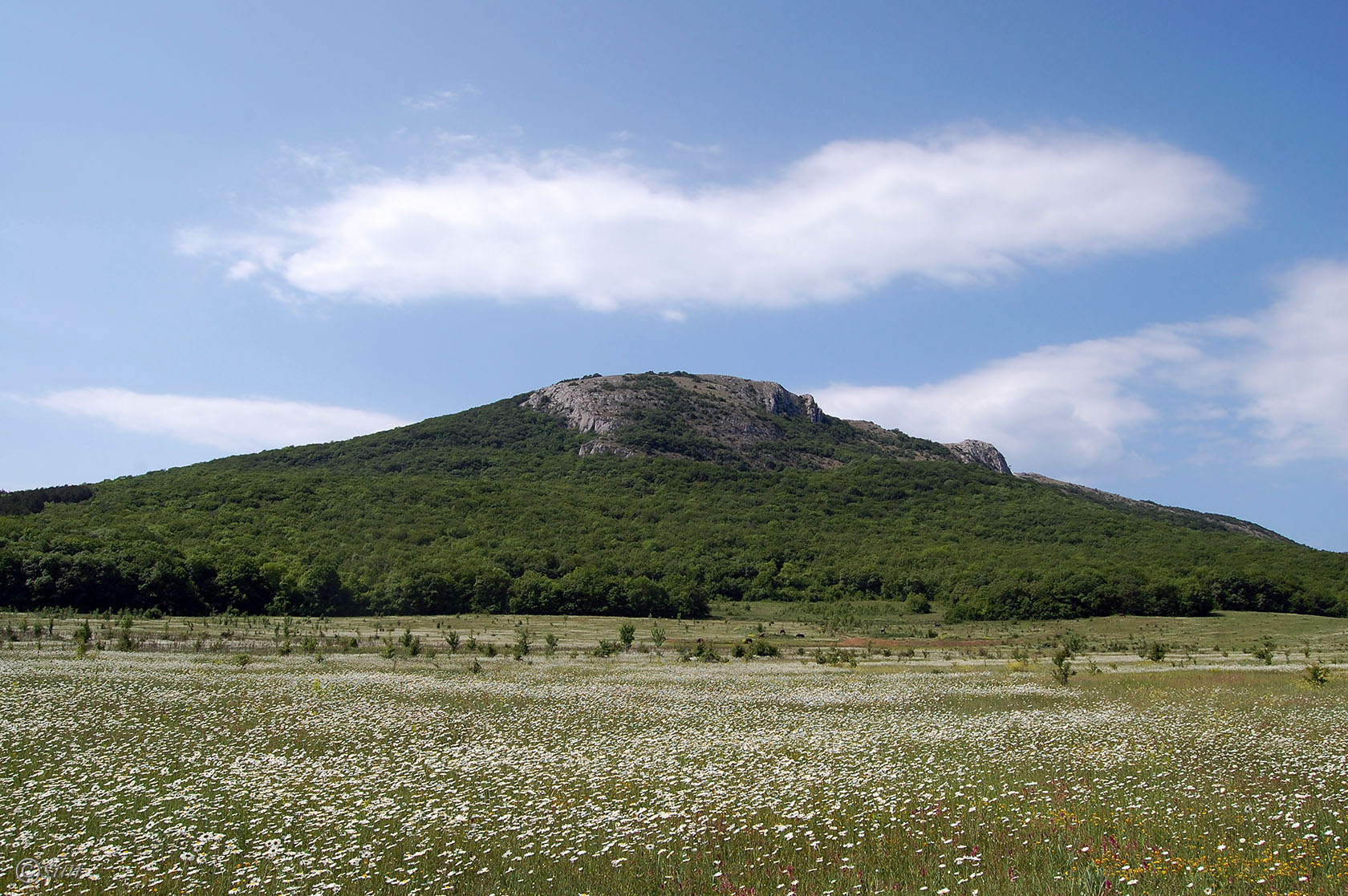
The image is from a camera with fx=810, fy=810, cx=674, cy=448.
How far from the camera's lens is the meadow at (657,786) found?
320 inches

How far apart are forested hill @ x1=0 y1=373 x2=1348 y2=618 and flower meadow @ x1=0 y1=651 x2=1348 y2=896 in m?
60.3

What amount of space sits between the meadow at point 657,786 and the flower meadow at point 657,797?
0.05m

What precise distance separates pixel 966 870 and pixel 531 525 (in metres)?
110

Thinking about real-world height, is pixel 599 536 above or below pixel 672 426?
below

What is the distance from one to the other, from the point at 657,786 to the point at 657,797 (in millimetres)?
679

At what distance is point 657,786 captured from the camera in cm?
1143

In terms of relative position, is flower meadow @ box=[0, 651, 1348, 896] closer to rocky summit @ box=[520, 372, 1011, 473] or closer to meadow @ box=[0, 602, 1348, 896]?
meadow @ box=[0, 602, 1348, 896]

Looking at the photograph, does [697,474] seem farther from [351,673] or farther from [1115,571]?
[351,673]
